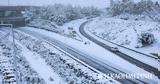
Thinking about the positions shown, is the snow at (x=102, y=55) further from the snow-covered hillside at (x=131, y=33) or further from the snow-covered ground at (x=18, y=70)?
the snow-covered ground at (x=18, y=70)

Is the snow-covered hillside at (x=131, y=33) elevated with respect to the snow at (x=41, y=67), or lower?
elevated

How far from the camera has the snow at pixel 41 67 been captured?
31234 millimetres

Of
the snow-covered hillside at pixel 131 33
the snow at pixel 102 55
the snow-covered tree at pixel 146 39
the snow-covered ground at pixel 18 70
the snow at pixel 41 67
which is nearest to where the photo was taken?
the snow-covered ground at pixel 18 70

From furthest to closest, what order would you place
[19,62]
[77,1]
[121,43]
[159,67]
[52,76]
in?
[77,1], [121,43], [19,62], [159,67], [52,76]

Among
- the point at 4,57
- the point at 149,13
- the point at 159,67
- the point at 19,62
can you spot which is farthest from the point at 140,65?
the point at 149,13

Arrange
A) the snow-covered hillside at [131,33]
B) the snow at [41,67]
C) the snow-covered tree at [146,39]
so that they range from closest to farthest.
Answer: the snow at [41,67] < the snow-covered hillside at [131,33] < the snow-covered tree at [146,39]

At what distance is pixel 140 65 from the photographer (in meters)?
37.4

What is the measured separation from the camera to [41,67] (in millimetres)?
36812

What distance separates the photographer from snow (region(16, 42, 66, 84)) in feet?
102

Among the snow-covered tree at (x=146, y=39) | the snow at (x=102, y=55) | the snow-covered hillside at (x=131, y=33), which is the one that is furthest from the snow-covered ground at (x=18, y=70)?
the snow-covered tree at (x=146, y=39)

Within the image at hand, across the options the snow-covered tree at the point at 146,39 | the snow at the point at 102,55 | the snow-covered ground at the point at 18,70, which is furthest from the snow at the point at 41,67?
the snow-covered tree at the point at 146,39

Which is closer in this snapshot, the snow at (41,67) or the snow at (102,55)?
the snow at (41,67)

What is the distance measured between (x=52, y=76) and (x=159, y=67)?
13.4 meters

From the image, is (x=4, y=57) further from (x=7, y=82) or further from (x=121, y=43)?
(x=121, y=43)
